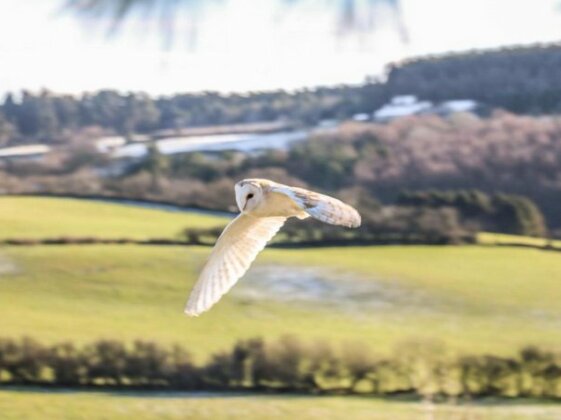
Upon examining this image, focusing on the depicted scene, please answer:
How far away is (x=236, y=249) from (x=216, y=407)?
34.4ft

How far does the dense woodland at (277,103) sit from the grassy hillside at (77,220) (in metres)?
2.95

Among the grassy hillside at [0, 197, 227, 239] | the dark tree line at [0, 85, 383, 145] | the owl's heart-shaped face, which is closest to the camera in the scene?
the owl's heart-shaped face

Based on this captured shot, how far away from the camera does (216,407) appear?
14695 millimetres

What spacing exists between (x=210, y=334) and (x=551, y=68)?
36.3 feet

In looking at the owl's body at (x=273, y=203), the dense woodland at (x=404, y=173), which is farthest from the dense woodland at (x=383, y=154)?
the owl's body at (x=273, y=203)

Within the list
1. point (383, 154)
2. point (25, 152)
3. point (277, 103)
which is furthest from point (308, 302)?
point (277, 103)

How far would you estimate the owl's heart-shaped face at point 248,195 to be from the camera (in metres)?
3.35

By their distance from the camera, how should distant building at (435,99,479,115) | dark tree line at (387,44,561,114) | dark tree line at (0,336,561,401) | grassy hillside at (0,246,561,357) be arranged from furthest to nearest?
1. distant building at (435,99,479,115)
2. dark tree line at (387,44,561,114)
3. grassy hillside at (0,246,561,357)
4. dark tree line at (0,336,561,401)

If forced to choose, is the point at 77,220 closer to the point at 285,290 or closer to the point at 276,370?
the point at 285,290

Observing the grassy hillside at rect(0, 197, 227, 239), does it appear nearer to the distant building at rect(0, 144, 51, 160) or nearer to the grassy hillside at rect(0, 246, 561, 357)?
the grassy hillside at rect(0, 246, 561, 357)

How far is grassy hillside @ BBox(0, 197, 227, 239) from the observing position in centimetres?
2212

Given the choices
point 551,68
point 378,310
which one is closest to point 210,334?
point 378,310

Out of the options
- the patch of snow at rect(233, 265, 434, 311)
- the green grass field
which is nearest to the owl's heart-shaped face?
the green grass field

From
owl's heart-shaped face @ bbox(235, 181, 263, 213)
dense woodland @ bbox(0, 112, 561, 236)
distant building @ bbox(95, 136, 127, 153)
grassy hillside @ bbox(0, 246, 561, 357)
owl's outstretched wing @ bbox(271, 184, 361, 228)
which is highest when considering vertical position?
distant building @ bbox(95, 136, 127, 153)
